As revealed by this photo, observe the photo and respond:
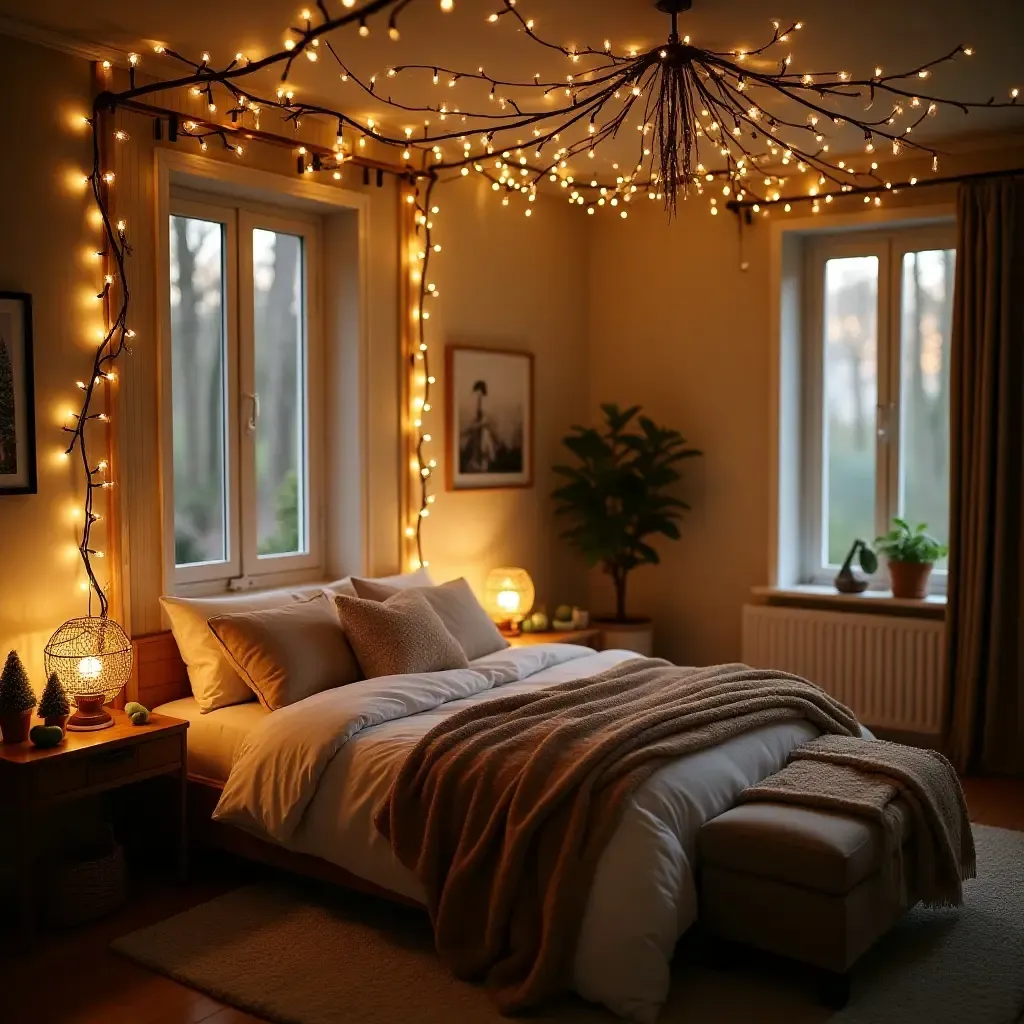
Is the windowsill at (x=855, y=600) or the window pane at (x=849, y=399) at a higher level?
the window pane at (x=849, y=399)

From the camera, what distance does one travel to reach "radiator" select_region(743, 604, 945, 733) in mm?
5160

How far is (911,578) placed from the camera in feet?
17.3

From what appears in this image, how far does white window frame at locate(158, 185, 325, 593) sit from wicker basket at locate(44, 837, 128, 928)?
3.41 feet

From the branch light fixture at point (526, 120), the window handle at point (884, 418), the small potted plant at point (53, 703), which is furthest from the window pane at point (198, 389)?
the window handle at point (884, 418)

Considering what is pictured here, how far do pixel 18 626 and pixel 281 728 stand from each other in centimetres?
93

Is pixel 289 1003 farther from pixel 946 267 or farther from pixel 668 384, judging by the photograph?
pixel 946 267

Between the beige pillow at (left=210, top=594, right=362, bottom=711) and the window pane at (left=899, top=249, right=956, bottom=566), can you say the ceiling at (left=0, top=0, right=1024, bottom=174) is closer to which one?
the window pane at (left=899, top=249, right=956, bottom=566)

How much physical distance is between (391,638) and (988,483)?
8.76 ft

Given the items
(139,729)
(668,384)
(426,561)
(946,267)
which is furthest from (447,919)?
(946,267)

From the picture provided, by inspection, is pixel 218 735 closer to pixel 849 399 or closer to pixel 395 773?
pixel 395 773

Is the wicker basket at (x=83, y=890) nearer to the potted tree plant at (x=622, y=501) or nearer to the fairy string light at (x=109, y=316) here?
the fairy string light at (x=109, y=316)

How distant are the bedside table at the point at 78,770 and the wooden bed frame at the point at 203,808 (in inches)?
4.1

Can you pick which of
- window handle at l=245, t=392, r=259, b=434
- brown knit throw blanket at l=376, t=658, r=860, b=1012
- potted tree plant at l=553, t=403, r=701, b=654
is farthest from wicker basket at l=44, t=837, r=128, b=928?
potted tree plant at l=553, t=403, r=701, b=654

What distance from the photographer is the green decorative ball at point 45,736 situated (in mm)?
3332
